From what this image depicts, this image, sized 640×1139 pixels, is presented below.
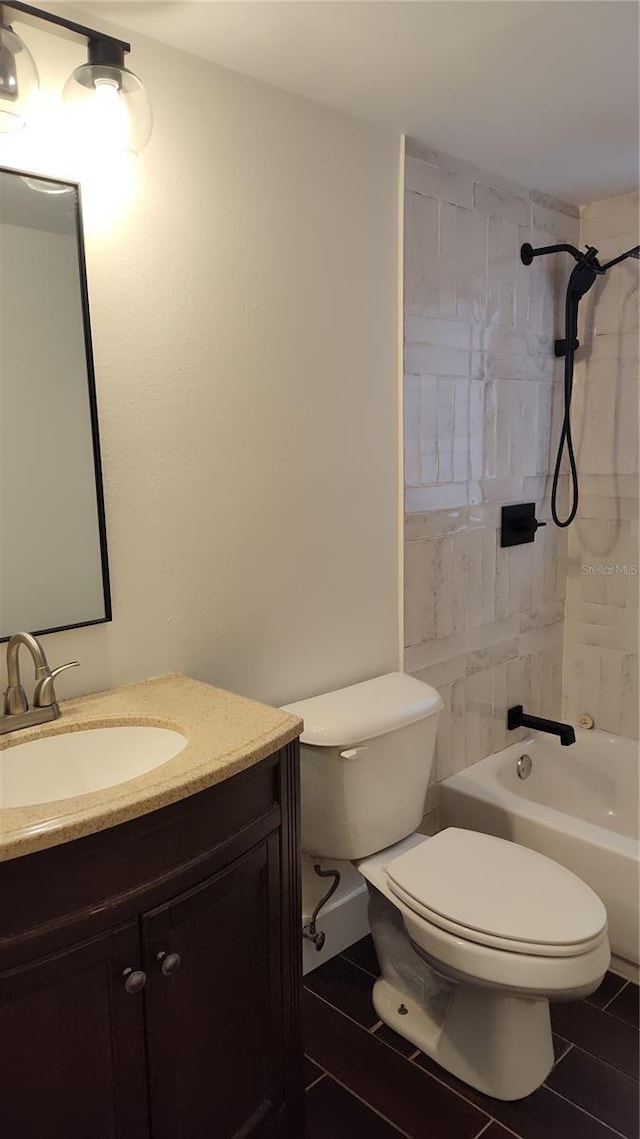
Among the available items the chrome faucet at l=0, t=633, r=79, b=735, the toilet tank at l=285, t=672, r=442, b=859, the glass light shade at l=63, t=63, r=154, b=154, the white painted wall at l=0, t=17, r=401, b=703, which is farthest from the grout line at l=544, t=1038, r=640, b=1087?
the glass light shade at l=63, t=63, r=154, b=154

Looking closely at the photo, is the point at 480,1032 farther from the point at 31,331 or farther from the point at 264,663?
the point at 31,331

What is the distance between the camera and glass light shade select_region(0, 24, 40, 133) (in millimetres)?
1205

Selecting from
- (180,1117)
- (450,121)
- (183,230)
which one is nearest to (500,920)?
(180,1117)

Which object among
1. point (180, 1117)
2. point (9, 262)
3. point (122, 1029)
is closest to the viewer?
point (122, 1029)

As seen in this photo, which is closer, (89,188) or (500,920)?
(89,188)

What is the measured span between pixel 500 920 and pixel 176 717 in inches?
31.5

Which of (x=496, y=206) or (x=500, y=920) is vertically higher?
(x=496, y=206)

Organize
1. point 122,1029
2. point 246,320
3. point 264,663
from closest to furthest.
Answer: point 122,1029 → point 246,320 → point 264,663

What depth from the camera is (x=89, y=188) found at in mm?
1406

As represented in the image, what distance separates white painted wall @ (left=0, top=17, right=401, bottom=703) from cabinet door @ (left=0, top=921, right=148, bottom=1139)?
56 cm

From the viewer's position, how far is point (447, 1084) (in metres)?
1.73

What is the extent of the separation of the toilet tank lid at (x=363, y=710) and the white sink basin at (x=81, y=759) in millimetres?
422

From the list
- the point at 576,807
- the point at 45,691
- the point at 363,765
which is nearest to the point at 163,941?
the point at 45,691

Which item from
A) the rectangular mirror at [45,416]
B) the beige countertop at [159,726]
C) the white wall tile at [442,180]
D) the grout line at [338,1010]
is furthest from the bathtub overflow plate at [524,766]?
the white wall tile at [442,180]
